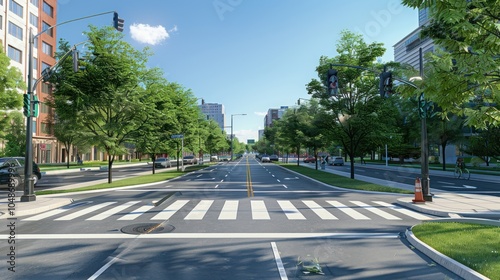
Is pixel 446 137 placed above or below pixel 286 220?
above

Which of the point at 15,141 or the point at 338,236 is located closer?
the point at 338,236

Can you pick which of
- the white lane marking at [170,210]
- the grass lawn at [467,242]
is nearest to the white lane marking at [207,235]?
the grass lawn at [467,242]

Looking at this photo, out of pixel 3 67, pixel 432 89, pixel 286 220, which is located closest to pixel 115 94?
pixel 3 67

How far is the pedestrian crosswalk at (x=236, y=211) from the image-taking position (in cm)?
1033

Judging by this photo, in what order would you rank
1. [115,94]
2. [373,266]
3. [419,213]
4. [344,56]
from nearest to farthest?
1. [373,266]
2. [419,213]
3. [115,94]
4. [344,56]

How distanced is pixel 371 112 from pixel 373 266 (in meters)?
20.1

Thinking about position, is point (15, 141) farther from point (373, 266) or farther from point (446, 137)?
point (446, 137)

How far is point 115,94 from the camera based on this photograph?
2017cm

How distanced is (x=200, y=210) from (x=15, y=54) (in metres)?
50.7

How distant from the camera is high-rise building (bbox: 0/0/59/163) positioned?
45.3 m

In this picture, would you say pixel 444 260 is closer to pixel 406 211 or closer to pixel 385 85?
pixel 406 211

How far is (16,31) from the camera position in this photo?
155 feet

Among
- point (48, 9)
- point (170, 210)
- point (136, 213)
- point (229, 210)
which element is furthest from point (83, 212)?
point (48, 9)

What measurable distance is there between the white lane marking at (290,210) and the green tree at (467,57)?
5385 millimetres
